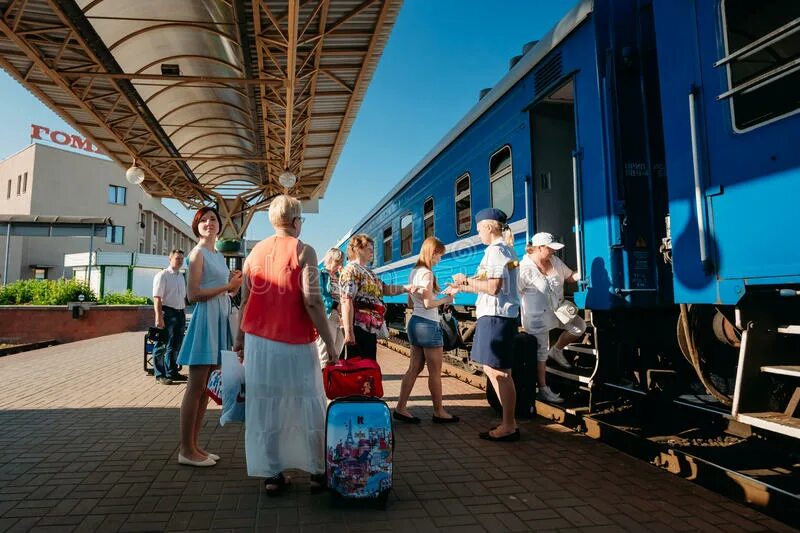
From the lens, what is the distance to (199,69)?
10055mm

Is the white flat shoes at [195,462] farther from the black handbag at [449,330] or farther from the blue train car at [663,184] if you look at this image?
the black handbag at [449,330]

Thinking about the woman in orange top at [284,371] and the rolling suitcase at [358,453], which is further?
the woman in orange top at [284,371]

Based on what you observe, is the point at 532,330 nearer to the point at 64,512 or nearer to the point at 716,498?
the point at 716,498

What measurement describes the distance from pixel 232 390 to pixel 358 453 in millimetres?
954

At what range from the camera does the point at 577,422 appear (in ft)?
15.8

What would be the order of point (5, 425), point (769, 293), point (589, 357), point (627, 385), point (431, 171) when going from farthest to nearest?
point (431, 171) → point (589, 357) → point (5, 425) → point (627, 385) → point (769, 293)

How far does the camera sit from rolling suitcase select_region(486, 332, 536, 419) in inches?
204

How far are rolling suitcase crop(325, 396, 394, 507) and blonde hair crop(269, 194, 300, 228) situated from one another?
1215mm

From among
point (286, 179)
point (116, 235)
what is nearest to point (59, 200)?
point (116, 235)

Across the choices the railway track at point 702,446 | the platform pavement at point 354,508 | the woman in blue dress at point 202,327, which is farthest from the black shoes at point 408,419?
the woman in blue dress at point 202,327

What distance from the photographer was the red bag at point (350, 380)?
3467 millimetres

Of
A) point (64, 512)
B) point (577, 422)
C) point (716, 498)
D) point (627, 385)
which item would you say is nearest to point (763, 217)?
point (716, 498)

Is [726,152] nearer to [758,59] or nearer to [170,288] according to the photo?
[758,59]

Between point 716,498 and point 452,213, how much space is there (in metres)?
5.36
